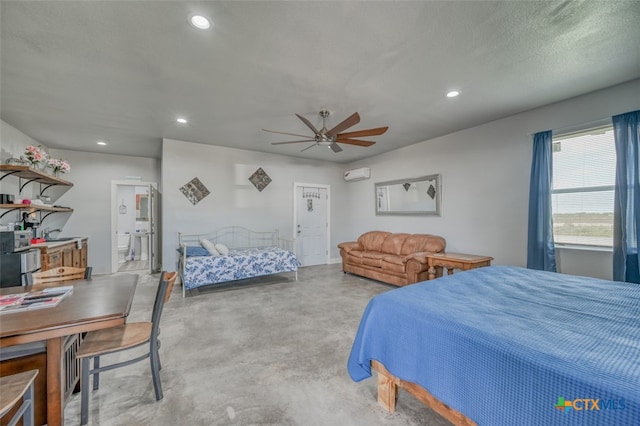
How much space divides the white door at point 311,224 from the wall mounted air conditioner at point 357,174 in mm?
660

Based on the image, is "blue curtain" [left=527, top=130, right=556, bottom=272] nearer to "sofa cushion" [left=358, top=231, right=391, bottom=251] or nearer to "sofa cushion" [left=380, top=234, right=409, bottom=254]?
"sofa cushion" [left=380, top=234, right=409, bottom=254]

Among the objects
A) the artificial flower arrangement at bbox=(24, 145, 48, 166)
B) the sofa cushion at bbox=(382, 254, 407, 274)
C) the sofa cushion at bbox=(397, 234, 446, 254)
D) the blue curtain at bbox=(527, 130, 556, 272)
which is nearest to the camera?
the blue curtain at bbox=(527, 130, 556, 272)

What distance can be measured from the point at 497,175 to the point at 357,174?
3.12 m

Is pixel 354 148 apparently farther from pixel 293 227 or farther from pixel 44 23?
pixel 44 23

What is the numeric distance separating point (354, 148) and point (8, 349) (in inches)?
206

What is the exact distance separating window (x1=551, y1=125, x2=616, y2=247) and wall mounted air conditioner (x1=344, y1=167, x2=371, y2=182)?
137 inches

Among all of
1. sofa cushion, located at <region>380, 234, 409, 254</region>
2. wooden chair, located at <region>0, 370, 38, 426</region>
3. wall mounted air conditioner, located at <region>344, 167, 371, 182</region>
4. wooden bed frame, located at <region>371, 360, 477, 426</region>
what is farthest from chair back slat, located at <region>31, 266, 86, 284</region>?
wall mounted air conditioner, located at <region>344, 167, 371, 182</region>

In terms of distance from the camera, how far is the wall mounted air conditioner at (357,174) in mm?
6293

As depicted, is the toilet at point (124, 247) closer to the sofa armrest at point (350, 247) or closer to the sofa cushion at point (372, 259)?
the sofa armrest at point (350, 247)

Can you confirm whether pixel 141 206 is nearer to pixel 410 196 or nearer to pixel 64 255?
pixel 64 255

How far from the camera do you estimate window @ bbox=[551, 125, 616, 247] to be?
9.95ft

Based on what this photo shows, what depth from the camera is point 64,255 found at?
13.8ft

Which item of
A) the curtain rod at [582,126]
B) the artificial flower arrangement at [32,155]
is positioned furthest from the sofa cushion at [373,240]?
the artificial flower arrangement at [32,155]

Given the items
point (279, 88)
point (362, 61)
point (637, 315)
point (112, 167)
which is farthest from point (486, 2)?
point (112, 167)
